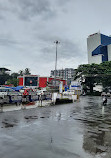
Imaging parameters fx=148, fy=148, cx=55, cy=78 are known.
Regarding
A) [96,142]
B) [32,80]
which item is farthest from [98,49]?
[96,142]

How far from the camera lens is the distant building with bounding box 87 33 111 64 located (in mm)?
105938

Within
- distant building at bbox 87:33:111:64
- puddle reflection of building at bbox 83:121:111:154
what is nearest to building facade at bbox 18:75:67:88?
distant building at bbox 87:33:111:64

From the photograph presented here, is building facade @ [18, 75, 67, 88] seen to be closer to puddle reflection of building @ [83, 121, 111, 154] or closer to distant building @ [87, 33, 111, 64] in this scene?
distant building @ [87, 33, 111, 64]

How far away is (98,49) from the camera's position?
108 m

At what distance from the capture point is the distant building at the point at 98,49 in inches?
4171

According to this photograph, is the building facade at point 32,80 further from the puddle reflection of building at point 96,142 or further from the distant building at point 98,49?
the puddle reflection of building at point 96,142

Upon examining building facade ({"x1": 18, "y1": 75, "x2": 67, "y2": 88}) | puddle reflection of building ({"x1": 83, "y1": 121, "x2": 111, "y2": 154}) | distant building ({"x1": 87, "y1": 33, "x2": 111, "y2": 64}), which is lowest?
puddle reflection of building ({"x1": 83, "y1": 121, "x2": 111, "y2": 154})

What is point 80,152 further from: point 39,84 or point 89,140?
point 39,84

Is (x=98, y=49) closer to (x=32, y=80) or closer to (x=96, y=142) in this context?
(x=32, y=80)

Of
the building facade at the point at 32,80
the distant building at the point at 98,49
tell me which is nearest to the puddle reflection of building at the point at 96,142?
the building facade at the point at 32,80

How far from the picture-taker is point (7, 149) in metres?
4.54

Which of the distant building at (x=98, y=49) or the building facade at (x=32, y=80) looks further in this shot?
the distant building at (x=98, y=49)

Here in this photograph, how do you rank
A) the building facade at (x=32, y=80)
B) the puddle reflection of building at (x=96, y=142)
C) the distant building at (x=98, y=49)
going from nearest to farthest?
the puddle reflection of building at (x=96, y=142)
the building facade at (x=32, y=80)
the distant building at (x=98, y=49)

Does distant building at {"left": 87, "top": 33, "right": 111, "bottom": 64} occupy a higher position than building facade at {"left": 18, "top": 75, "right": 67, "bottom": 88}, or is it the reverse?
distant building at {"left": 87, "top": 33, "right": 111, "bottom": 64}
